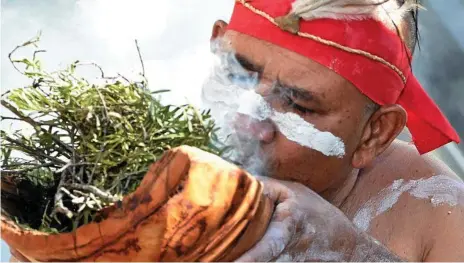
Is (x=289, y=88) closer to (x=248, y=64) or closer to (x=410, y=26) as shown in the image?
(x=248, y=64)

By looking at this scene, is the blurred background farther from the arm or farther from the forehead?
the arm

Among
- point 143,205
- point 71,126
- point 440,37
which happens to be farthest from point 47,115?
point 440,37

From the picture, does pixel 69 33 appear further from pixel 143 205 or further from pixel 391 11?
pixel 143 205

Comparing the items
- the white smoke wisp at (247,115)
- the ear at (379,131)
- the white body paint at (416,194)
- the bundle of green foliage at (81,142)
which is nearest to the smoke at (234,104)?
the white smoke wisp at (247,115)

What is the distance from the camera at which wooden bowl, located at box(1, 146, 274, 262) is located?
80 cm

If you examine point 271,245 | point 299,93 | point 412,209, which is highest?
point 299,93

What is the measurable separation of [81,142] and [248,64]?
0.38 meters

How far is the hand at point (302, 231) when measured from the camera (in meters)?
0.91

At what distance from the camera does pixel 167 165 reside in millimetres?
797

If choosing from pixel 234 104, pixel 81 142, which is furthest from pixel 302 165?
pixel 81 142

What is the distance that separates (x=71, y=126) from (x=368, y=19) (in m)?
0.56

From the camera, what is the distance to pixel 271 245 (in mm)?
900

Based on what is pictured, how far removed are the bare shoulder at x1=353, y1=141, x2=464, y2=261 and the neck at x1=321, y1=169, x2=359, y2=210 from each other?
0.08 feet

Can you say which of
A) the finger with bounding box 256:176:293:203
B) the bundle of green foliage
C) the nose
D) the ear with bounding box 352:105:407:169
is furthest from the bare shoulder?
the bundle of green foliage
